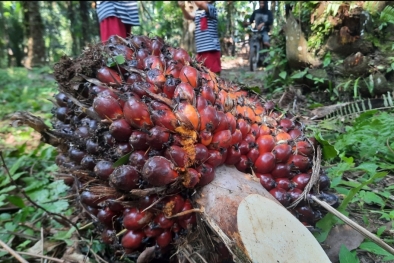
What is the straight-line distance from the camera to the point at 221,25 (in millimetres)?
14297

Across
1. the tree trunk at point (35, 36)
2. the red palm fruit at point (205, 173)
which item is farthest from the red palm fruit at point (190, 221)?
the tree trunk at point (35, 36)

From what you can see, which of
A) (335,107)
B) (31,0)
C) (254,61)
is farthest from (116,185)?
(31,0)

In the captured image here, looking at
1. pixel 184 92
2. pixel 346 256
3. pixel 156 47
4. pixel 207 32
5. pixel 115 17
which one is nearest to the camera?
pixel 346 256

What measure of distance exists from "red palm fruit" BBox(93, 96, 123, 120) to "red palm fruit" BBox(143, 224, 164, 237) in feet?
1.55

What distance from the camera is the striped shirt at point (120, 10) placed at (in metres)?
3.36

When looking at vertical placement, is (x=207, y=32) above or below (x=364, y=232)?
above

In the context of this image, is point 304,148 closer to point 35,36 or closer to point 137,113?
point 137,113

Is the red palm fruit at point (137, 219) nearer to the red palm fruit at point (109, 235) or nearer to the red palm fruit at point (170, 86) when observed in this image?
the red palm fruit at point (109, 235)

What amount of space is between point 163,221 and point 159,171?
0.25 metres

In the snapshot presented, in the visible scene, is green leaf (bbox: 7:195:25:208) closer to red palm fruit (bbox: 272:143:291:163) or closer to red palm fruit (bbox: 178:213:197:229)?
red palm fruit (bbox: 178:213:197:229)

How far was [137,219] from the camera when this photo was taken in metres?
1.27

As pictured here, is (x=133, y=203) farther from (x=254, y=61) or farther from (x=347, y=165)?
(x=254, y=61)

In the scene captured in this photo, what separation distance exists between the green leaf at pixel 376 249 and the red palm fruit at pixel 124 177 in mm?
911

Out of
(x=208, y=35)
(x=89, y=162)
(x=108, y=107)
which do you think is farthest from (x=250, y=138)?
(x=208, y=35)
